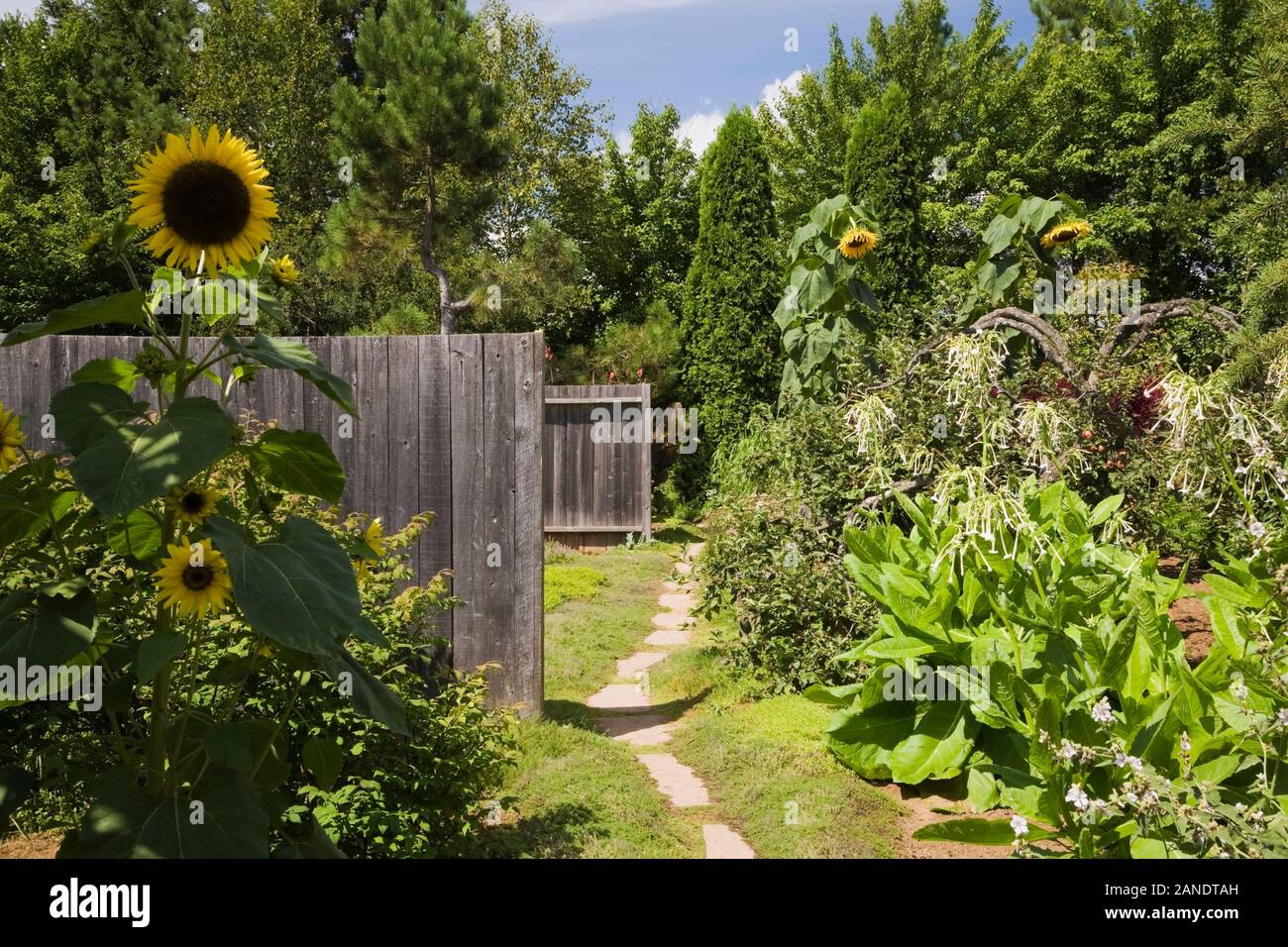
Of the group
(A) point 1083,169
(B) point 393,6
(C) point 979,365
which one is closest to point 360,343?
(C) point 979,365

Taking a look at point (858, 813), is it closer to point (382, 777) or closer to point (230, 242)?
point (382, 777)

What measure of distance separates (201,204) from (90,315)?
0.27 meters

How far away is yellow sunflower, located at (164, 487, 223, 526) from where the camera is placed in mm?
1556

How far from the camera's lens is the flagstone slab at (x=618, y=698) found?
17.1 ft

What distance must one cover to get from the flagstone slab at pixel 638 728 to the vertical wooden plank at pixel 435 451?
1174 millimetres

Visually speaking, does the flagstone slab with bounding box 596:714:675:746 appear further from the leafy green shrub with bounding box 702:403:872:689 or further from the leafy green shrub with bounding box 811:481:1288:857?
the leafy green shrub with bounding box 811:481:1288:857

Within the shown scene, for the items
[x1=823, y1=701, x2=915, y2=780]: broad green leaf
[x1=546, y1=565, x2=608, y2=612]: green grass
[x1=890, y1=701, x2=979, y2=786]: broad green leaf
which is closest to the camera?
[x1=890, y1=701, x2=979, y2=786]: broad green leaf

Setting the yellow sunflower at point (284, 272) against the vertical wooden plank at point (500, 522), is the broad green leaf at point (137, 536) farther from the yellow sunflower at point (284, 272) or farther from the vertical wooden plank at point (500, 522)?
the vertical wooden plank at point (500, 522)

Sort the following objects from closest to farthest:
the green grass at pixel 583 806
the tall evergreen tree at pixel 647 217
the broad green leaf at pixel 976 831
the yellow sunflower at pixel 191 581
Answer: the yellow sunflower at pixel 191 581, the broad green leaf at pixel 976 831, the green grass at pixel 583 806, the tall evergreen tree at pixel 647 217

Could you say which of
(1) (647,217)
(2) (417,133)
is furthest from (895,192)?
(2) (417,133)

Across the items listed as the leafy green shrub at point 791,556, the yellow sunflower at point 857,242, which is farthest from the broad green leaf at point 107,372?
the yellow sunflower at point 857,242

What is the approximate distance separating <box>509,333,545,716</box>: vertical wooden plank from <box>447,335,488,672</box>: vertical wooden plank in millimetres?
168

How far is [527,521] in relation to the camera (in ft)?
14.9

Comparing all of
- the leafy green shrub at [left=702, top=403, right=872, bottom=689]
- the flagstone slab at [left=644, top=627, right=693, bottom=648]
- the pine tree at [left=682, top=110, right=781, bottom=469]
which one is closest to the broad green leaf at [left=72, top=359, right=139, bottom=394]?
the leafy green shrub at [left=702, top=403, right=872, bottom=689]
